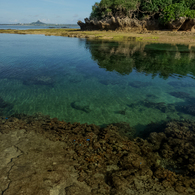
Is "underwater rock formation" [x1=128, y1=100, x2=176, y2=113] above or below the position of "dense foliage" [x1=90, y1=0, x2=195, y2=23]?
below

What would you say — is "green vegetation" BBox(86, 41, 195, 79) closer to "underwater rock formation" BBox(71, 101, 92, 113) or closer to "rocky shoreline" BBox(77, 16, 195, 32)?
"underwater rock formation" BBox(71, 101, 92, 113)

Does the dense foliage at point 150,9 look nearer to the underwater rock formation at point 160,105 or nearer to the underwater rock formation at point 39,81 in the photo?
the underwater rock formation at point 160,105

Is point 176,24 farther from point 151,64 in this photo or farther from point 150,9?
point 151,64

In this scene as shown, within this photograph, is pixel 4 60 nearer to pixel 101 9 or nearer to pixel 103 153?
pixel 103 153

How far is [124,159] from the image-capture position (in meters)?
7.89

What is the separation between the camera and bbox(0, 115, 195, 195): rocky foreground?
637 cm

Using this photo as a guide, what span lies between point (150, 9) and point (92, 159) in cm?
7734

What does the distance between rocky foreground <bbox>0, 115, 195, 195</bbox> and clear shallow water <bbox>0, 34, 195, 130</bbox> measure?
193cm

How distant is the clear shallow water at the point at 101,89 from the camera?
511 inches

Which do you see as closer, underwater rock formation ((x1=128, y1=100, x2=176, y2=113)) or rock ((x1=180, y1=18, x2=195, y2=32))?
underwater rock formation ((x1=128, y1=100, x2=176, y2=113))

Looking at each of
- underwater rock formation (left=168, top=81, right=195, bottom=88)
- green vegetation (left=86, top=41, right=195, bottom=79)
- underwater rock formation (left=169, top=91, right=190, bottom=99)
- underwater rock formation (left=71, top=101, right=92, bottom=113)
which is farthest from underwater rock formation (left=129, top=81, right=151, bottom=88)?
underwater rock formation (left=71, top=101, right=92, bottom=113)

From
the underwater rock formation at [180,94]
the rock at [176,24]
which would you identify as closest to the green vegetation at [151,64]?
the underwater rock formation at [180,94]

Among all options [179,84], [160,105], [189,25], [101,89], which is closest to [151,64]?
[179,84]

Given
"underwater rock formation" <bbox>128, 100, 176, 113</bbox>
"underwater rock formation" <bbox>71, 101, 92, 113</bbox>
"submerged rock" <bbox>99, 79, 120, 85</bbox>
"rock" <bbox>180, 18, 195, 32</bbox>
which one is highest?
"rock" <bbox>180, 18, 195, 32</bbox>
